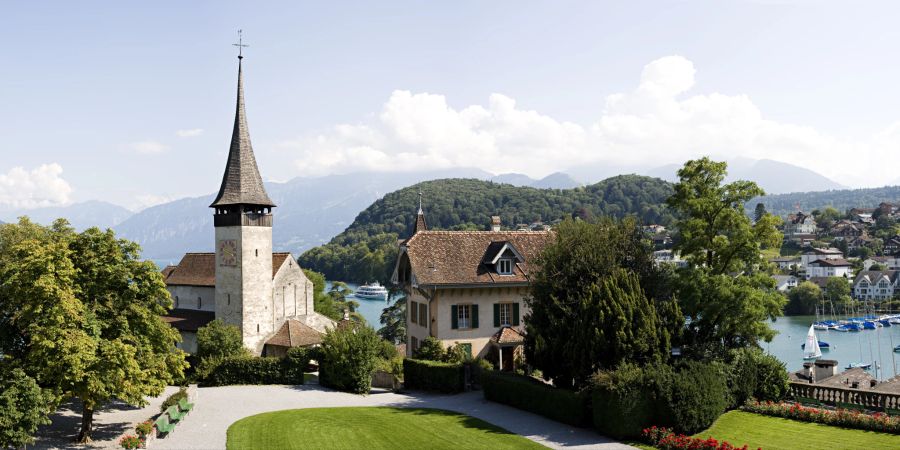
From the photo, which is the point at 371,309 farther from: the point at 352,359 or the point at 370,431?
the point at 370,431

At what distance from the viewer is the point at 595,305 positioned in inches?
1136

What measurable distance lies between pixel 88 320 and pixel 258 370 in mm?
17894

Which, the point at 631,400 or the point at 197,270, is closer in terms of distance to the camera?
the point at 631,400

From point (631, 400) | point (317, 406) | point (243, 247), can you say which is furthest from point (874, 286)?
point (317, 406)

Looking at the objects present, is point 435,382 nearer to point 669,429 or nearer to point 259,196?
point 669,429

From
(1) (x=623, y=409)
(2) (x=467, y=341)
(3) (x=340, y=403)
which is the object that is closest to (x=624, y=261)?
(1) (x=623, y=409)

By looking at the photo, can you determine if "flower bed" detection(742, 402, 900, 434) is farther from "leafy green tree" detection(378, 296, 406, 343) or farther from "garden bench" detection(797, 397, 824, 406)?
"leafy green tree" detection(378, 296, 406, 343)

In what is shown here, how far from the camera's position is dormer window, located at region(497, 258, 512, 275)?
4200 centimetres

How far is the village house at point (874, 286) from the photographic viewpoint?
146 metres

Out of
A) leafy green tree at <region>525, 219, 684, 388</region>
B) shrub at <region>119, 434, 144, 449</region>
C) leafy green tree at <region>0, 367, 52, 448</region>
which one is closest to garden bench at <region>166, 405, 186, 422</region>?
shrub at <region>119, 434, 144, 449</region>

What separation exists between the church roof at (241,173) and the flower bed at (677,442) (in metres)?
33.4

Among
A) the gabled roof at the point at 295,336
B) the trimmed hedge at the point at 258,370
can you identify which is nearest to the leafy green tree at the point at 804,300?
the gabled roof at the point at 295,336

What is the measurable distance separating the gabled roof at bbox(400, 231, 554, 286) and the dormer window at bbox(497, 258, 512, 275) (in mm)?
261

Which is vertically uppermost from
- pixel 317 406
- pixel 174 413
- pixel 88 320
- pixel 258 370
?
pixel 88 320
